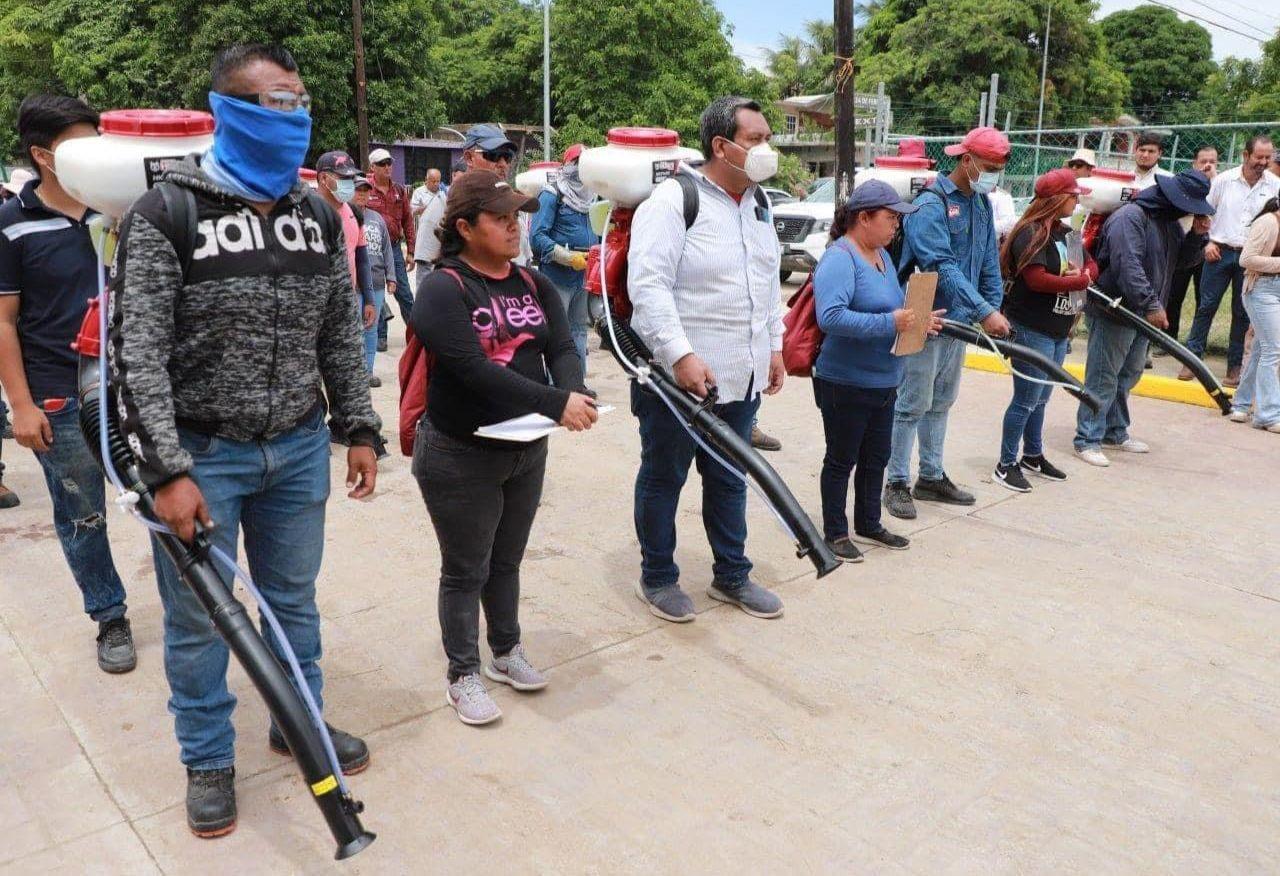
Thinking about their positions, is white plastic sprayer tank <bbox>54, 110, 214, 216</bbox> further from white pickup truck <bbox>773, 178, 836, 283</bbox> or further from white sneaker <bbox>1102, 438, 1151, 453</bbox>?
white pickup truck <bbox>773, 178, 836, 283</bbox>

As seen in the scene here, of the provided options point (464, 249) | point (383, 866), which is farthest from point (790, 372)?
point (383, 866)

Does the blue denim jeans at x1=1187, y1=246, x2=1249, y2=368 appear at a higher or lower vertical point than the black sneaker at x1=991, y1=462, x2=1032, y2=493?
higher

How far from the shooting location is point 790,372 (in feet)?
16.2

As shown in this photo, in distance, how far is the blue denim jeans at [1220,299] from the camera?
8602 millimetres

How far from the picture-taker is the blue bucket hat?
14.9 ft

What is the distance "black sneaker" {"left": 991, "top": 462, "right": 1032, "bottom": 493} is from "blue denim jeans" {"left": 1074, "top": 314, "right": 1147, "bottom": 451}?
0.74 meters

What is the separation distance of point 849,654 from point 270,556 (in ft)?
7.00

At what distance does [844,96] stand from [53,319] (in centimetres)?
887

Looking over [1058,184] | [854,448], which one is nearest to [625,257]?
[854,448]

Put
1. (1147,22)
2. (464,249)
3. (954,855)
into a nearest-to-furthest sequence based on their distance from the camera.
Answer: (954,855) < (464,249) < (1147,22)

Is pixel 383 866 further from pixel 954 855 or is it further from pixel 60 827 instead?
pixel 954 855

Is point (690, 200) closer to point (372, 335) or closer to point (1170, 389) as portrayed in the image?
point (372, 335)

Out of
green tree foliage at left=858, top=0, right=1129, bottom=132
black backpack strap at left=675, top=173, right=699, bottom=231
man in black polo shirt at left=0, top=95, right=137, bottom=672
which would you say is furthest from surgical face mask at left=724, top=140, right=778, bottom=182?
green tree foliage at left=858, top=0, right=1129, bottom=132

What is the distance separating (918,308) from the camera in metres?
4.63
